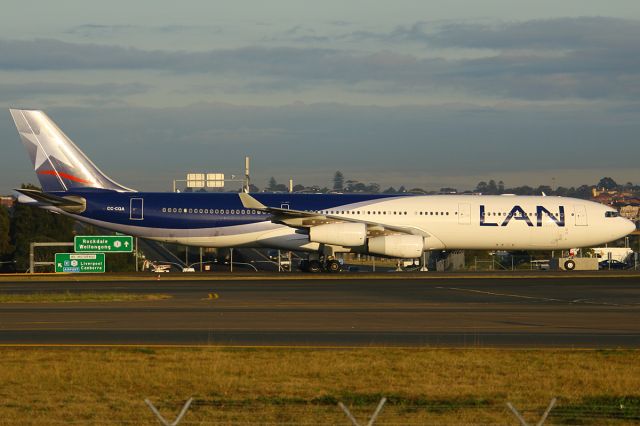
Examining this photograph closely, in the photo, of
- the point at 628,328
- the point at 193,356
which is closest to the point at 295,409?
the point at 193,356

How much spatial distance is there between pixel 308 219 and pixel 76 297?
1676 cm

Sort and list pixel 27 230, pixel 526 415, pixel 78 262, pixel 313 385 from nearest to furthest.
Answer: pixel 526 415 → pixel 313 385 → pixel 78 262 → pixel 27 230

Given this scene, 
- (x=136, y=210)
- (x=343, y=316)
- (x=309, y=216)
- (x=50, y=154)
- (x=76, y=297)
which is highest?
(x=50, y=154)

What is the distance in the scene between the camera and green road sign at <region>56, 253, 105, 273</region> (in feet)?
156

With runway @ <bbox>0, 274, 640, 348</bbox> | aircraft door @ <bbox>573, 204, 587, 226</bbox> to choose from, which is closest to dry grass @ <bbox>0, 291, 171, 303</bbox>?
runway @ <bbox>0, 274, 640, 348</bbox>

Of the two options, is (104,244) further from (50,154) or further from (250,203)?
(250,203)

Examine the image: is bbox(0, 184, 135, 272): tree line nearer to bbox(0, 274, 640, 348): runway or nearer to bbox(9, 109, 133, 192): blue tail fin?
bbox(9, 109, 133, 192): blue tail fin

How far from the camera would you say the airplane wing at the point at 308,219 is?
43.8 metres

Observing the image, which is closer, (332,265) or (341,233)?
(341,233)

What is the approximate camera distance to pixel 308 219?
44.7 m

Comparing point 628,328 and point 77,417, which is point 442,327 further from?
point 77,417

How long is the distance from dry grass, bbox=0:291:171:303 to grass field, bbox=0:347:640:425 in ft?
38.1

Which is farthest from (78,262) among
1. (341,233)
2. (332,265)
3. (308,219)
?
(341,233)

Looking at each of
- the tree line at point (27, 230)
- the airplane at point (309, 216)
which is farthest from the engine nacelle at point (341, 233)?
the tree line at point (27, 230)
